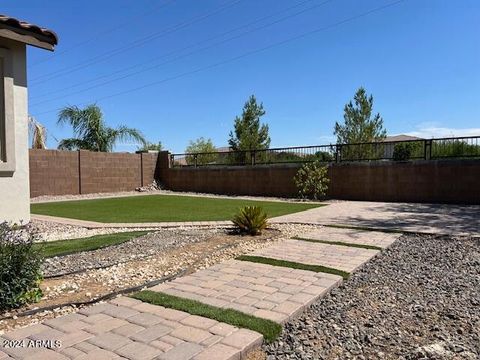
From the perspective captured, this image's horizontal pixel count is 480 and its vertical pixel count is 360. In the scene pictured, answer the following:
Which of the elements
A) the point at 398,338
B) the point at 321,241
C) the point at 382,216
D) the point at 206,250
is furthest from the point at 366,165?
the point at 398,338

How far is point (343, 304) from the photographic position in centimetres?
374

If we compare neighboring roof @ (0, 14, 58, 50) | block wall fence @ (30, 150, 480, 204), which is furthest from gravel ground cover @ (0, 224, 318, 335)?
block wall fence @ (30, 150, 480, 204)

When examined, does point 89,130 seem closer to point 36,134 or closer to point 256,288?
point 36,134

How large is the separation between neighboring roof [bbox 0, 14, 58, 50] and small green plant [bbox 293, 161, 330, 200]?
9.90 metres

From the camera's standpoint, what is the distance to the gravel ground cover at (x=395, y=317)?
9.36 ft

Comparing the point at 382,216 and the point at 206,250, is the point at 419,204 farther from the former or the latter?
the point at 206,250

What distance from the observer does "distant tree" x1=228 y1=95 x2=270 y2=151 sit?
80.6ft

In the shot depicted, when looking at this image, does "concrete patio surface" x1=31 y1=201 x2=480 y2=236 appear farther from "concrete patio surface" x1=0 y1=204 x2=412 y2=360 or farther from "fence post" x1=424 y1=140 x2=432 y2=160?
"concrete patio surface" x1=0 y1=204 x2=412 y2=360

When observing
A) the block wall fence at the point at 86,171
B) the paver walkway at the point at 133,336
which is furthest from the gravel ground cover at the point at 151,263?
the block wall fence at the point at 86,171

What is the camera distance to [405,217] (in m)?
9.65

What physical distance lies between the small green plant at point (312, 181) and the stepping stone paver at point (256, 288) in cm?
1026

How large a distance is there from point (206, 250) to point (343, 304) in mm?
2508

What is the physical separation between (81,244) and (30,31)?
401 cm

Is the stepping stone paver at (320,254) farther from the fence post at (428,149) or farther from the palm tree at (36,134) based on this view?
the palm tree at (36,134)
